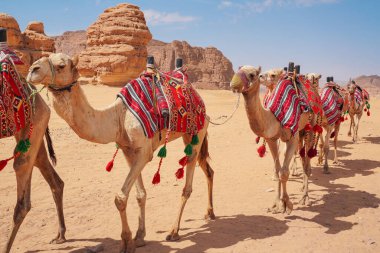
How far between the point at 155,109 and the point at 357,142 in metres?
11.4

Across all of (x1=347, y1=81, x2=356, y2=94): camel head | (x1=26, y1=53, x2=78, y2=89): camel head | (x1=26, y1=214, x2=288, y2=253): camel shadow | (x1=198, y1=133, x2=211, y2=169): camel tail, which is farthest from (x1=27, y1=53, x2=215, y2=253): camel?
(x1=347, y1=81, x2=356, y2=94): camel head

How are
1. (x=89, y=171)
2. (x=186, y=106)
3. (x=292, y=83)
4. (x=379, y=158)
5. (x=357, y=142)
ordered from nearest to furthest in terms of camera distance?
(x=186, y=106) < (x=292, y=83) < (x=89, y=171) < (x=379, y=158) < (x=357, y=142)

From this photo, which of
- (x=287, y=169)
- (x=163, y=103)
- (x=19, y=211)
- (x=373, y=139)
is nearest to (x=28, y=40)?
(x=373, y=139)

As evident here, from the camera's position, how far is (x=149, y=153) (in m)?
4.14

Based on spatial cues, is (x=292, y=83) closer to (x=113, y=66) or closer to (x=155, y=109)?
(x=155, y=109)

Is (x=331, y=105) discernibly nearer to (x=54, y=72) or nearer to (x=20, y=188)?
(x=54, y=72)

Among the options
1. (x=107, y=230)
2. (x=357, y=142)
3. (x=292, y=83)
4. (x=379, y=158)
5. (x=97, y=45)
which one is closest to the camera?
(x=107, y=230)

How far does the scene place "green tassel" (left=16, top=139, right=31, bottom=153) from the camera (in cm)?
379

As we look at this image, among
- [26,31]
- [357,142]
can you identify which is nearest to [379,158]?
[357,142]

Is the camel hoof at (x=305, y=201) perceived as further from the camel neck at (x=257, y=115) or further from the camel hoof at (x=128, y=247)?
the camel hoof at (x=128, y=247)

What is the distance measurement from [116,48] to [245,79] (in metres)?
34.1

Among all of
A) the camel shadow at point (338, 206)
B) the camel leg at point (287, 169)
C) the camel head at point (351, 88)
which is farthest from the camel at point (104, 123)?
the camel head at point (351, 88)

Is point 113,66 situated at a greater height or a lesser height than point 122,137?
greater

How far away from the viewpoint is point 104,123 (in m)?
3.86
